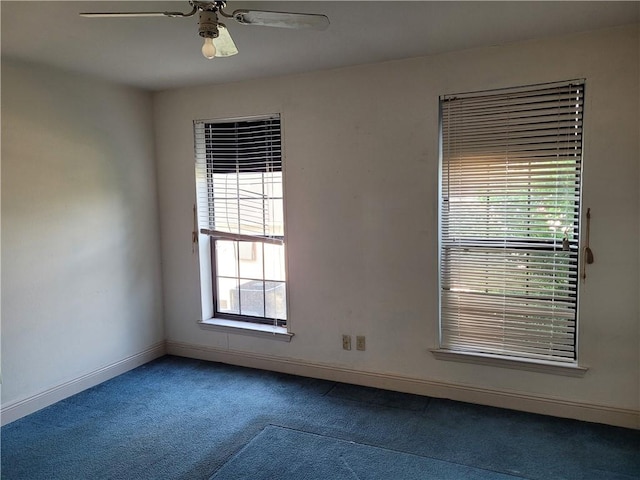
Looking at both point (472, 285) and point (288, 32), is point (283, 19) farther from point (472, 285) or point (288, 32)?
point (472, 285)

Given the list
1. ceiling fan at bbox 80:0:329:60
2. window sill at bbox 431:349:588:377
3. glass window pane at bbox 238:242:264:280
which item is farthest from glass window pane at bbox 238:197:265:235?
ceiling fan at bbox 80:0:329:60

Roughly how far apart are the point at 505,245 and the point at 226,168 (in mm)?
2199

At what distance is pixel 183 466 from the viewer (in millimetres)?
2383

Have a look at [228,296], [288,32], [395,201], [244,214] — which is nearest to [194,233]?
[244,214]

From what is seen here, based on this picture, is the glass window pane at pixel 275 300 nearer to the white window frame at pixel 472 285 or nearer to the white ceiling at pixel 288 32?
the white window frame at pixel 472 285

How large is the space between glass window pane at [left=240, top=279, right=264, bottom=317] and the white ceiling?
168 centimetres

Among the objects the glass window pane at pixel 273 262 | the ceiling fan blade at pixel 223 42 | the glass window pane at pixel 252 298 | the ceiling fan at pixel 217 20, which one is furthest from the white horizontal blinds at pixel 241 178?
the ceiling fan at pixel 217 20

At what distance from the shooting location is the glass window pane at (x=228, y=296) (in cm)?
391

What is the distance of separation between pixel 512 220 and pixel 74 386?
10.6ft

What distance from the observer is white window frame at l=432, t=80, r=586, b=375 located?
8.97 ft

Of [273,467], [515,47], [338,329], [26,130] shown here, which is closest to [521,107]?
[515,47]

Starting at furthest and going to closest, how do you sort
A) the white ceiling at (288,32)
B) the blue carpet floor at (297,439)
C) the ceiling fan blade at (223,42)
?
1. the blue carpet floor at (297,439)
2. the white ceiling at (288,32)
3. the ceiling fan blade at (223,42)

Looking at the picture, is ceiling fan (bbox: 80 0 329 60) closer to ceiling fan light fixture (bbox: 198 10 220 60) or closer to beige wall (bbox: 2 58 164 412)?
ceiling fan light fixture (bbox: 198 10 220 60)

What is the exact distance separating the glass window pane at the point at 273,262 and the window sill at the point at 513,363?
1318 mm
